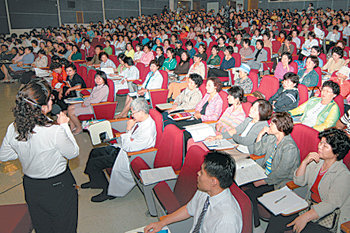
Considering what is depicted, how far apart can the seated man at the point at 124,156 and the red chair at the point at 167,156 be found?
194 mm

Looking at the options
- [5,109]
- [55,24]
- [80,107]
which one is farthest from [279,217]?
[55,24]

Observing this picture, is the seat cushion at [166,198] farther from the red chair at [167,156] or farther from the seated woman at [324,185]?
the seated woman at [324,185]

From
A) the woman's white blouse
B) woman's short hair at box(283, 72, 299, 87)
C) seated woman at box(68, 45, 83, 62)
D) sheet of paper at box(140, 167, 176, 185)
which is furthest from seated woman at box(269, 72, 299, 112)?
seated woman at box(68, 45, 83, 62)

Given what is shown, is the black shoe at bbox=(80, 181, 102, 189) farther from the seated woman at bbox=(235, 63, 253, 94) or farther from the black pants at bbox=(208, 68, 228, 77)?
the black pants at bbox=(208, 68, 228, 77)

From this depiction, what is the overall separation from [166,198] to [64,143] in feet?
2.79

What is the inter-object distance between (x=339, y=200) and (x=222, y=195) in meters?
0.96

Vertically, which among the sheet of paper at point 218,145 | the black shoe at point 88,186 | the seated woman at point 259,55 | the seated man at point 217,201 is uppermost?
the seated woman at point 259,55

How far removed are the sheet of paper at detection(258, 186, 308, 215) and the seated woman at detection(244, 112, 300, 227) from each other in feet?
1.02

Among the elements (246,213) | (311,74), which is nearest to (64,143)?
(246,213)

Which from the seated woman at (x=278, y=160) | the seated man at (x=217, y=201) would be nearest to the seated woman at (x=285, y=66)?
the seated woman at (x=278, y=160)

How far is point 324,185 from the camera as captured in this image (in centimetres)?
203

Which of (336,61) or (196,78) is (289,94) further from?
(336,61)

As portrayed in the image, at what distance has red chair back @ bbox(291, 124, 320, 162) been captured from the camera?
94.5 inches

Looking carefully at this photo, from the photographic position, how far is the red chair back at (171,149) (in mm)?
2506
